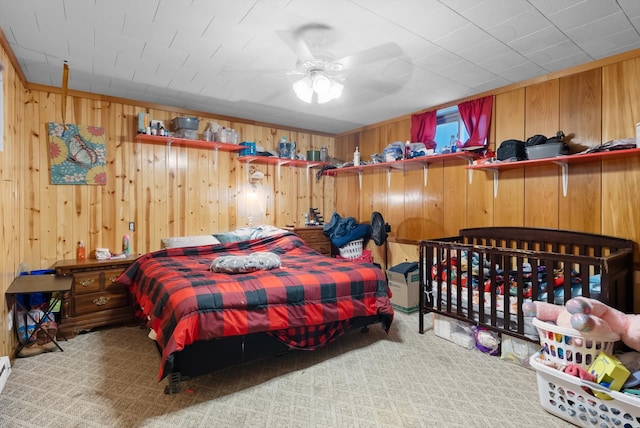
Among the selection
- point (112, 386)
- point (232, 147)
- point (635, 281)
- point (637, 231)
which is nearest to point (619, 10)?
point (637, 231)

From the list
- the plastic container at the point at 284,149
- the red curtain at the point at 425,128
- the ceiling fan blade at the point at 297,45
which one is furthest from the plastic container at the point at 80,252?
the red curtain at the point at 425,128

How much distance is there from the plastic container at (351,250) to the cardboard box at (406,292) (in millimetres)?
915

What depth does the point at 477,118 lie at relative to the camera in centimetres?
364

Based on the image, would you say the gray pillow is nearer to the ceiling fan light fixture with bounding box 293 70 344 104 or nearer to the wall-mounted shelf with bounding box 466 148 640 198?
the ceiling fan light fixture with bounding box 293 70 344 104

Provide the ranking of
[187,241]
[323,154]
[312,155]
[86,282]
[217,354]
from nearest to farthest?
[217,354]
[86,282]
[187,241]
[312,155]
[323,154]

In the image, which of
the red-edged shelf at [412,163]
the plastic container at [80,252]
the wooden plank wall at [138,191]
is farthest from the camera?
the red-edged shelf at [412,163]

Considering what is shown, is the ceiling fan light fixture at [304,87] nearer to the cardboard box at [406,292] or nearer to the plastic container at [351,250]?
the cardboard box at [406,292]

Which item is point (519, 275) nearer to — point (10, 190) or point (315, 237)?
point (315, 237)

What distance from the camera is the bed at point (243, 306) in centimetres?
205

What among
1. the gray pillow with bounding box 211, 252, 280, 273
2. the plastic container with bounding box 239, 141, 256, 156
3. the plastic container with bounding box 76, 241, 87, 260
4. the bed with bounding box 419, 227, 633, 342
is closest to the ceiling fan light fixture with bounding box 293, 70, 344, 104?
the gray pillow with bounding box 211, 252, 280, 273

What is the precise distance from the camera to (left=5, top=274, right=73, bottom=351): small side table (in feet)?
7.95

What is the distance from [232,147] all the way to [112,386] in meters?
2.96

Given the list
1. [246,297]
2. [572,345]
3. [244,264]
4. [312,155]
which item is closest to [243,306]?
[246,297]

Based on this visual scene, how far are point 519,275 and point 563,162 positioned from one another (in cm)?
127
